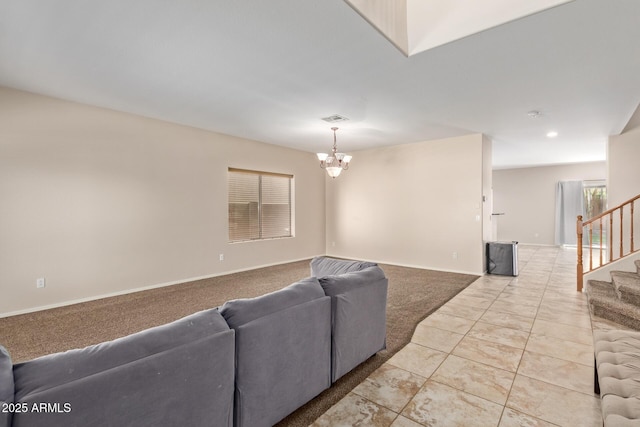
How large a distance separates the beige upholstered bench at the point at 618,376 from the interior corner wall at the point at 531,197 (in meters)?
9.14

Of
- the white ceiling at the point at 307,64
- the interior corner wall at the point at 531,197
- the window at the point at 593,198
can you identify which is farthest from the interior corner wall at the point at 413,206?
the window at the point at 593,198

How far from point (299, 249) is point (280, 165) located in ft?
6.82

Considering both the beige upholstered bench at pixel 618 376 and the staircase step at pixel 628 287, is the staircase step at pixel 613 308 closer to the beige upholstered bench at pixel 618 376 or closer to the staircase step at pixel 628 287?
the staircase step at pixel 628 287

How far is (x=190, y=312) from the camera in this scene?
3752mm

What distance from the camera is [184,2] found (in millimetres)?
2070

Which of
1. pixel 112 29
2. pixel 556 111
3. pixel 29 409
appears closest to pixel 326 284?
pixel 29 409

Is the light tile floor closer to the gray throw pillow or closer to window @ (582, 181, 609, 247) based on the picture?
the gray throw pillow

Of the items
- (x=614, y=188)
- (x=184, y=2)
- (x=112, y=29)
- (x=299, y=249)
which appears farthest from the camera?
(x=299, y=249)

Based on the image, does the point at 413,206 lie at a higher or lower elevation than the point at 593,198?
lower

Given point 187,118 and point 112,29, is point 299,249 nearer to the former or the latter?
point 187,118

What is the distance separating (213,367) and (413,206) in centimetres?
585

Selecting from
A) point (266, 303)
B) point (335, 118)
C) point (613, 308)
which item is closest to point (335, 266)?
point (266, 303)

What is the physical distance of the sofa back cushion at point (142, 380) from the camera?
993 millimetres

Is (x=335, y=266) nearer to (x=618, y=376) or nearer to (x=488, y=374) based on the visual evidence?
(x=488, y=374)
